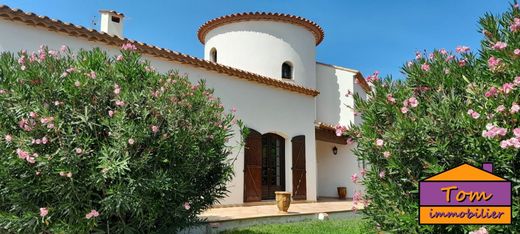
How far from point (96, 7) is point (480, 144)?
12134 millimetres

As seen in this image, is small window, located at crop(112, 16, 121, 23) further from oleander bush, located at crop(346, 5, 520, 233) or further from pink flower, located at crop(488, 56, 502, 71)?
pink flower, located at crop(488, 56, 502, 71)

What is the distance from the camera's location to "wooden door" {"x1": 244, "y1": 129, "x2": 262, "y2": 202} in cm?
1163

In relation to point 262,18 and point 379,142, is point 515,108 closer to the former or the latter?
point 379,142

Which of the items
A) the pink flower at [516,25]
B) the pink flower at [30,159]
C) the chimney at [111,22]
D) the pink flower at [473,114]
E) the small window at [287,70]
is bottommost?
the pink flower at [30,159]

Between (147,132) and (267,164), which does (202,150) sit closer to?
(147,132)

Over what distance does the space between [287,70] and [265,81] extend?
11.1 feet

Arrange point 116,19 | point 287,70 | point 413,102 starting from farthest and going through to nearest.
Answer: point 287,70, point 116,19, point 413,102

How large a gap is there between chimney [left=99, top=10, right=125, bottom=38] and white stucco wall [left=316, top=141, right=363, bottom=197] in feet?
29.9

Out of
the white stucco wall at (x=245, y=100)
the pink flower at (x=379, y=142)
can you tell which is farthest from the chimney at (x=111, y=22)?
the pink flower at (x=379, y=142)

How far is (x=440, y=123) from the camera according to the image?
120 inches

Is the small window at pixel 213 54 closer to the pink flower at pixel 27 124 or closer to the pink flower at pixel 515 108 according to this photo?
the pink flower at pixel 27 124

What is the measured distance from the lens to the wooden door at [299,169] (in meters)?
13.1

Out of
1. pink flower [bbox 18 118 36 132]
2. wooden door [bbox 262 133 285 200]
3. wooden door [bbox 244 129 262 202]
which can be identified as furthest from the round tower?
pink flower [bbox 18 118 36 132]

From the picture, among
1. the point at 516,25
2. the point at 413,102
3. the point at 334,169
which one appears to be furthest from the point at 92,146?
the point at 334,169
